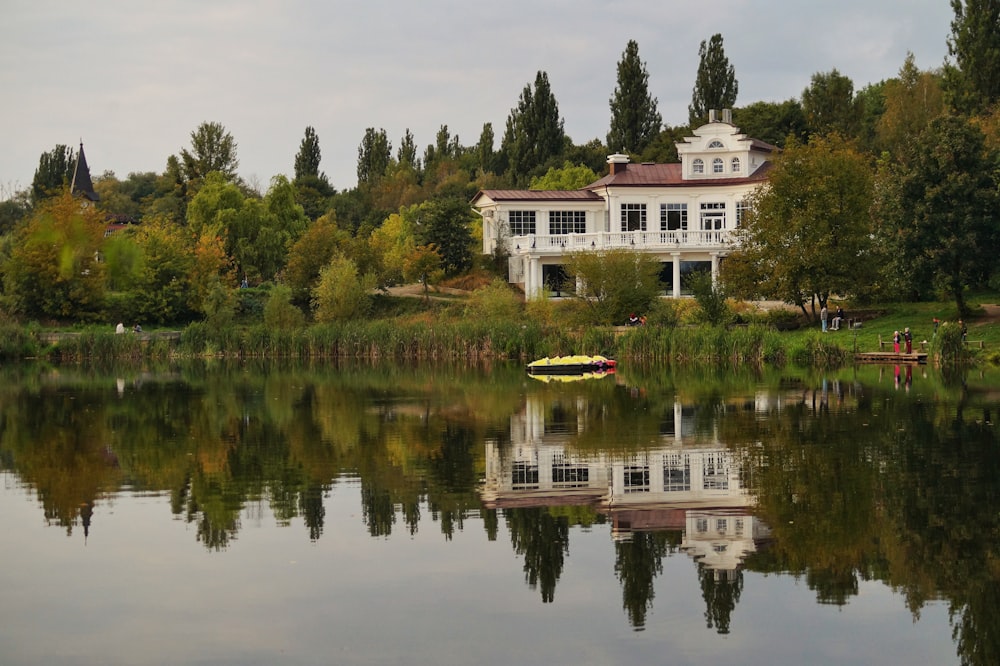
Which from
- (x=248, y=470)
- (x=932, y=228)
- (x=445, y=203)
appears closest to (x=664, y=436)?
(x=248, y=470)

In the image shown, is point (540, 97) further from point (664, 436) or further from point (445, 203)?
point (664, 436)

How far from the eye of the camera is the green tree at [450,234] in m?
65.4

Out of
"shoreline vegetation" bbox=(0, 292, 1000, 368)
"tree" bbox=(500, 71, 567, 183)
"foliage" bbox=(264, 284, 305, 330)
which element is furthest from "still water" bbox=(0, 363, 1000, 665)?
"tree" bbox=(500, 71, 567, 183)

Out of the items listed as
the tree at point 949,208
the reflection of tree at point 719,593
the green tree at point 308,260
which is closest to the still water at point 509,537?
the reflection of tree at point 719,593

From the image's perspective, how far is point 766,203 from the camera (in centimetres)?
5203

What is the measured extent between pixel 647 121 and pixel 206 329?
37.8 m

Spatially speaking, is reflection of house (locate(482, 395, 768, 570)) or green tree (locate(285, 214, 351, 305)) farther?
green tree (locate(285, 214, 351, 305))

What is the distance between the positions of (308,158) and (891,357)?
69.2 m

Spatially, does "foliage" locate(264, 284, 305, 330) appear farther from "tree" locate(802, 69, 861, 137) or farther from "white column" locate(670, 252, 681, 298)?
"tree" locate(802, 69, 861, 137)

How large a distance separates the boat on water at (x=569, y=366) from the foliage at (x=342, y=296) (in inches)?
691

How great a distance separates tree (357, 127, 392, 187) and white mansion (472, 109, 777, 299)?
4109cm

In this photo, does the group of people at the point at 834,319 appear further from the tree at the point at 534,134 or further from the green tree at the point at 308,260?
the tree at the point at 534,134

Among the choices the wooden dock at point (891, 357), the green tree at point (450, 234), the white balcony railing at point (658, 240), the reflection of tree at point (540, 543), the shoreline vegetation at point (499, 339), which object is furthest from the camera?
the green tree at point (450, 234)

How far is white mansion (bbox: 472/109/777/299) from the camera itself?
63469 millimetres
